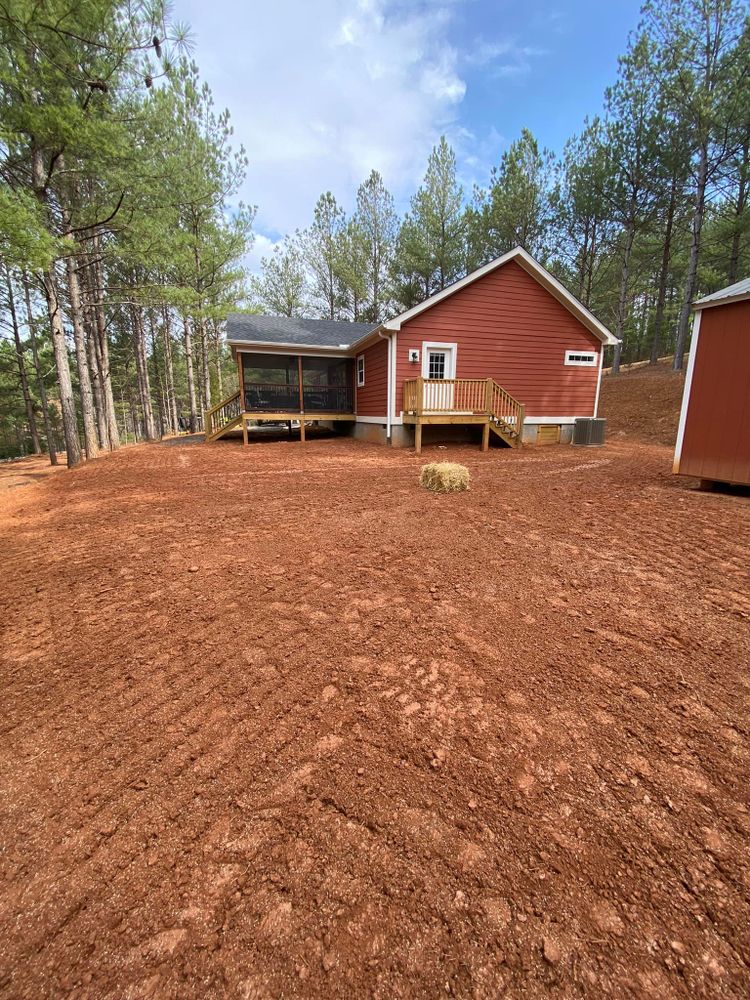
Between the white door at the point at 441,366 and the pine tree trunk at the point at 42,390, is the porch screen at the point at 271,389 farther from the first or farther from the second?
the pine tree trunk at the point at 42,390

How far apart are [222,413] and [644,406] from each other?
16.4m

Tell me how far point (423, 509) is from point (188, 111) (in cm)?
1947

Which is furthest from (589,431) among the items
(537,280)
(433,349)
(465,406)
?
(433,349)

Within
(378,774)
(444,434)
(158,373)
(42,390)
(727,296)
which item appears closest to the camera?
(378,774)

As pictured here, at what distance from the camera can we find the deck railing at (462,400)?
10.8 meters

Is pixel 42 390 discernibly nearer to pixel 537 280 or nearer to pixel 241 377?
pixel 241 377

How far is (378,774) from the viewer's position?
176 centimetres

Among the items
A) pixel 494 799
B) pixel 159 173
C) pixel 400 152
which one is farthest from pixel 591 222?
pixel 494 799

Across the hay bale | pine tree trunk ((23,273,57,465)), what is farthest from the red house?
pine tree trunk ((23,273,57,465))

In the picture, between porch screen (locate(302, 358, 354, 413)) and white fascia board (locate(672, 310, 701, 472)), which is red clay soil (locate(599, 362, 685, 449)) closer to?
white fascia board (locate(672, 310, 701, 472))

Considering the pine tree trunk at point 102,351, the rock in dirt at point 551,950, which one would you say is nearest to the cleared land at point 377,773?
the rock in dirt at point 551,950

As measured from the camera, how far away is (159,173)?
954cm

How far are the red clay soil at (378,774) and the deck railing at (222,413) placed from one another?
11696 mm

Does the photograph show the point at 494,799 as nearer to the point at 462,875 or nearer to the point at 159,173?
the point at 462,875
